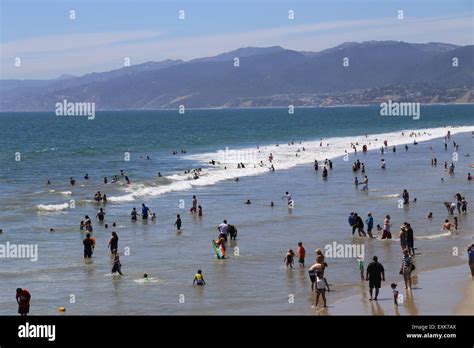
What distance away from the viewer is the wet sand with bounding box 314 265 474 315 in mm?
20641

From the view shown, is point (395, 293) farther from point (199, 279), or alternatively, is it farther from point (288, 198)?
point (288, 198)

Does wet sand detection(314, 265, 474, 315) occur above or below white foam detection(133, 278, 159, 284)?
below

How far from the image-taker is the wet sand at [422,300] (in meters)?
20.6

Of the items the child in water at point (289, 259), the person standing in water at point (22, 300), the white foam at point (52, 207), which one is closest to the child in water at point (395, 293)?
the child in water at point (289, 259)

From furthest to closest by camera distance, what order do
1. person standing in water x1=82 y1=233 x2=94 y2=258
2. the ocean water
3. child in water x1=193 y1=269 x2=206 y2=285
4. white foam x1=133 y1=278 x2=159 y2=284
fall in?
person standing in water x1=82 y1=233 x2=94 y2=258 → white foam x1=133 y1=278 x2=159 y2=284 → child in water x1=193 y1=269 x2=206 y2=285 → the ocean water

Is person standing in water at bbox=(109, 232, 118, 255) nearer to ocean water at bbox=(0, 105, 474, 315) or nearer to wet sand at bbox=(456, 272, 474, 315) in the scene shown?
ocean water at bbox=(0, 105, 474, 315)

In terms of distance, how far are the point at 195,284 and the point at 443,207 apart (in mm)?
21156

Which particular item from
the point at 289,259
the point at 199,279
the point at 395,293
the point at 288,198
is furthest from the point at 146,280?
the point at 288,198

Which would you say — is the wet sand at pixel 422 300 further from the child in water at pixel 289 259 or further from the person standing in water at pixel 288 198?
the person standing in water at pixel 288 198

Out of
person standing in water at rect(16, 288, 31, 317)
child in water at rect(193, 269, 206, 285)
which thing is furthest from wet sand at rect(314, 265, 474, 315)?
person standing in water at rect(16, 288, 31, 317)

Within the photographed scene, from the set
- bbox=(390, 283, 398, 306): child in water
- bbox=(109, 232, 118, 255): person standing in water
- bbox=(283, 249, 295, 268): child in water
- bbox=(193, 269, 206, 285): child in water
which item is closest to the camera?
bbox=(390, 283, 398, 306): child in water

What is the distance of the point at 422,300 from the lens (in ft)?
71.4

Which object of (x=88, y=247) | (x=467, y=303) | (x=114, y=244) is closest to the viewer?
(x=467, y=303)
